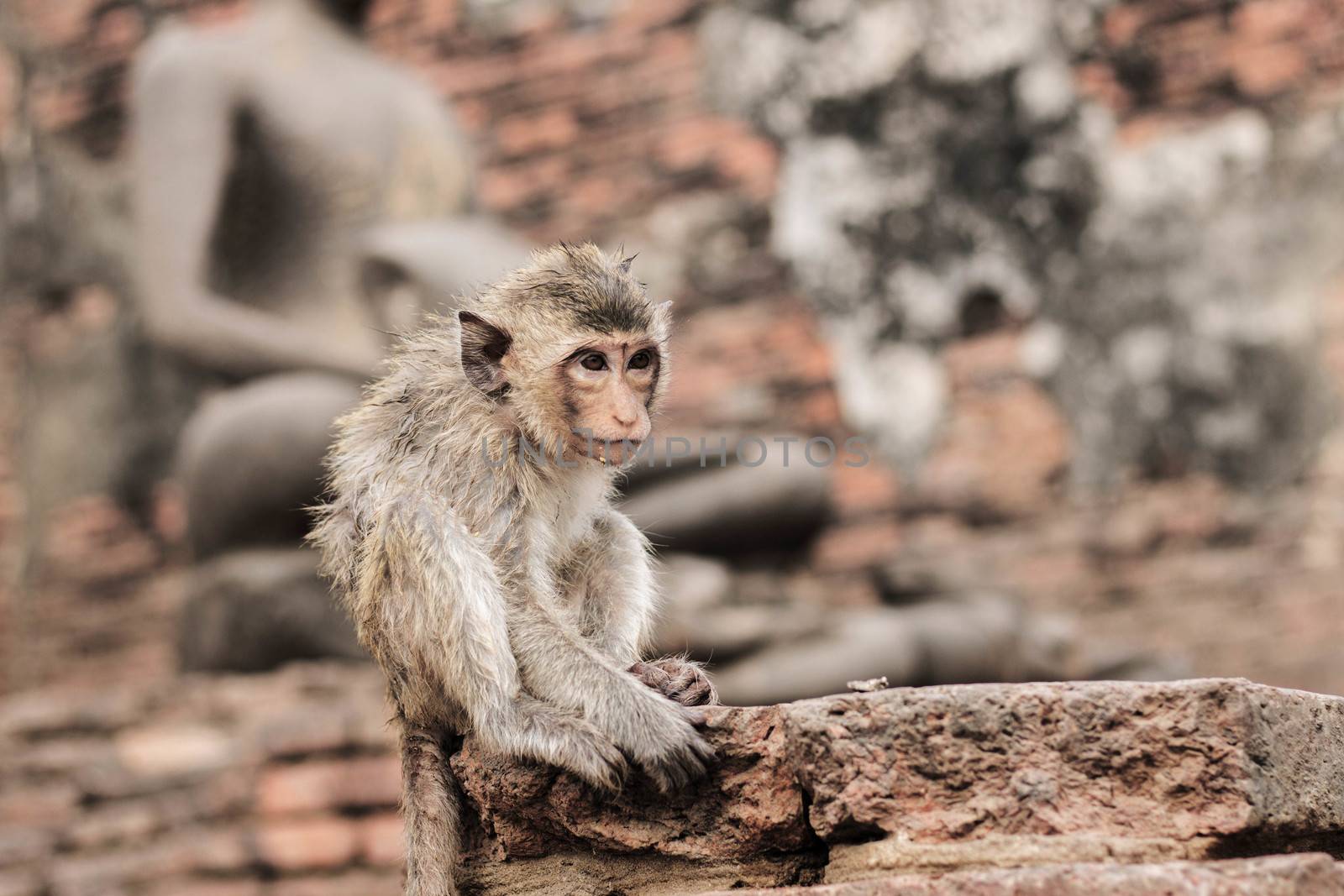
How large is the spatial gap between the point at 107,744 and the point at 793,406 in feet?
10.8

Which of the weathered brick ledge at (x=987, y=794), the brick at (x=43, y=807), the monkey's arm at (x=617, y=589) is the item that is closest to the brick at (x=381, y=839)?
the brick at (x=43, y=807)

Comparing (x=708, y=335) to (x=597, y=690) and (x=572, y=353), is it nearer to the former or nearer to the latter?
(x=572, y=353)

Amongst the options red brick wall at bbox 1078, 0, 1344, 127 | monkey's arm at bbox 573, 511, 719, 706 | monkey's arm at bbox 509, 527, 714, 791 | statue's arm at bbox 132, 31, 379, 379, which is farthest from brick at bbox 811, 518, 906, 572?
monkey's arm at bbox 509, 527, 714, 791

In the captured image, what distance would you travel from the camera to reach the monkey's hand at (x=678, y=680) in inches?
82.2

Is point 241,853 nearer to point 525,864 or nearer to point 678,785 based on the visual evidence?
point 525,864

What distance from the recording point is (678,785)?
2.00m

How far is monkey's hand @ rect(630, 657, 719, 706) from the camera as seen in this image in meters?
2.09

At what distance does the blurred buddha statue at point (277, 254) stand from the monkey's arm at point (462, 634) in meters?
2.30

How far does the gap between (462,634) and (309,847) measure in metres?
2.12

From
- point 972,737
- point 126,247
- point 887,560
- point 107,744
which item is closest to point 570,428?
point 972,737

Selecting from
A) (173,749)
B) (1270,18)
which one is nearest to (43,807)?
(173,749)

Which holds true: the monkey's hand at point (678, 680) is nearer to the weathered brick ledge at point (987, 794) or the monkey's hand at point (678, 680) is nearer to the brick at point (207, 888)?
the weathered brick ledge at point (987, 794)

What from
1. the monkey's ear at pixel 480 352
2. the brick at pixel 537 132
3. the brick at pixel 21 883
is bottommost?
the brick at pixel 21 883

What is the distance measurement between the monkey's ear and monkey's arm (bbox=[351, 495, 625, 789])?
23cm
